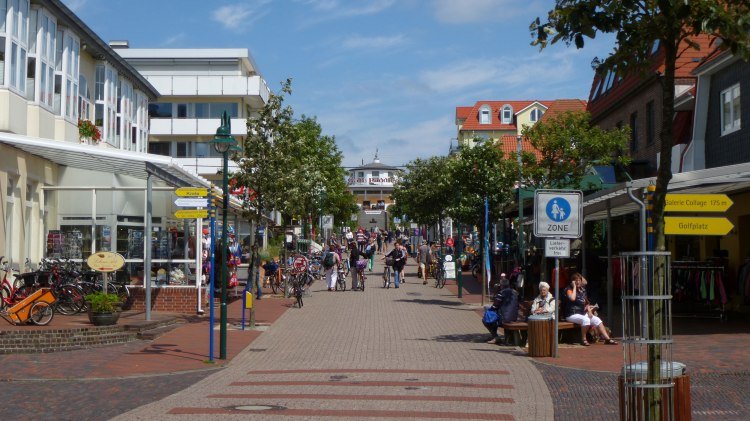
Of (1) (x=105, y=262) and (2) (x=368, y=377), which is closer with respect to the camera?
(2) (x=368, y=377)

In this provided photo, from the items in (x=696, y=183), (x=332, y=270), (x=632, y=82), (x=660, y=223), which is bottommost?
(x=332, y=270)

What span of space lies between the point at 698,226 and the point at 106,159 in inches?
482

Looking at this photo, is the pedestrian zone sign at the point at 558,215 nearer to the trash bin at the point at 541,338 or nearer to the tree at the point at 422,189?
the trash bin at the point at 541,338

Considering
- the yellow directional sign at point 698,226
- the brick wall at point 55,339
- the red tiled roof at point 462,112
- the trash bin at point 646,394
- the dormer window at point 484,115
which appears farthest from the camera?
the red tiled roof at point 462,112

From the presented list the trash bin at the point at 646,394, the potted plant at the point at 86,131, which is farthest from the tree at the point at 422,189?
the trash bin at the point at 646,394

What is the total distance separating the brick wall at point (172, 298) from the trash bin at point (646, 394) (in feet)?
55.2

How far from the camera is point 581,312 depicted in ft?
59.2

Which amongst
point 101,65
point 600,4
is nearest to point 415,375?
point 600,4

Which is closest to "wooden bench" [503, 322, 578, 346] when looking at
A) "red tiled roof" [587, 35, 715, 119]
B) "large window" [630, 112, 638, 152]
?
"red tiled roof" [587, 35, 715, 119]

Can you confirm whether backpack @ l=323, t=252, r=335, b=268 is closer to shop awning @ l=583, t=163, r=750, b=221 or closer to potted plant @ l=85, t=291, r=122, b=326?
shop awning @ l=583, t=163, r=750, b=221

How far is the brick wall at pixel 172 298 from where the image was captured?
75.9 ft

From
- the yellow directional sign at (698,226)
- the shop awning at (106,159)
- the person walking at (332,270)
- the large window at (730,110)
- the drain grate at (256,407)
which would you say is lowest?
the drain grate at (256,407)

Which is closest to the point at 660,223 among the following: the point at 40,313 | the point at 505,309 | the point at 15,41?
the point at 505,309

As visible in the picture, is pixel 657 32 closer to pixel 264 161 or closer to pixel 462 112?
pixel 264 161
